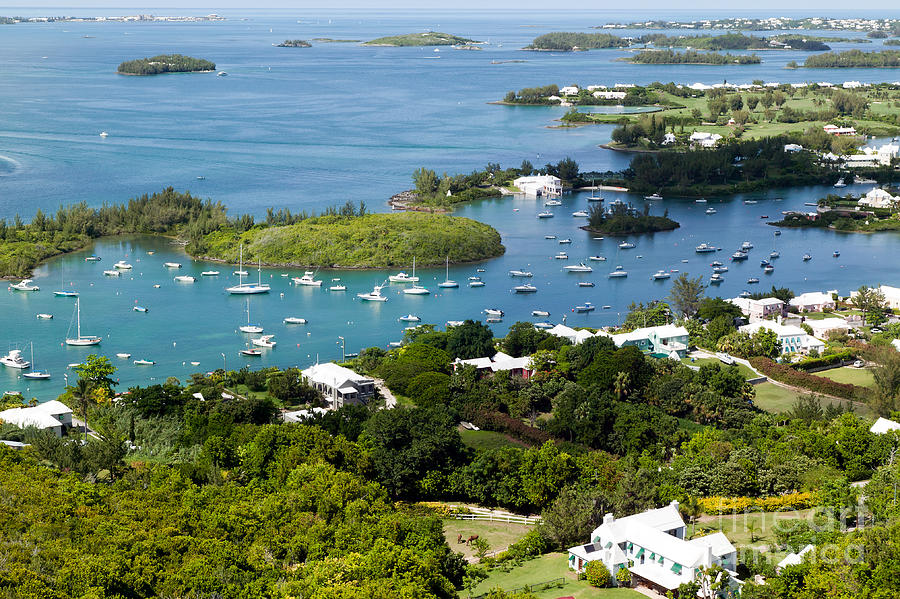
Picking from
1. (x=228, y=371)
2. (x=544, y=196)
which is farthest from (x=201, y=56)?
(x=228, y=371)

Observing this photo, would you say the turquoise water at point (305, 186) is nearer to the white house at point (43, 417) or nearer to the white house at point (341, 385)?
the white house at point (43, 417)

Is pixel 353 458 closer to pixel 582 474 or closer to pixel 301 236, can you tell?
pixel 582 474

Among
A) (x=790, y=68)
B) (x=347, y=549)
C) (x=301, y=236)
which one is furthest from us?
(x=790, y=68)

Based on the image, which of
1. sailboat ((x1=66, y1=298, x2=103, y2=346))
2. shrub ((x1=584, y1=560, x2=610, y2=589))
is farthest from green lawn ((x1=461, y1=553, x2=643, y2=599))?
sailboat ((x1=66, y1=298, x2=103, y2=346))

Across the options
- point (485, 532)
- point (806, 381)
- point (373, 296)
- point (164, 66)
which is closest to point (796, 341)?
point (806, 381)

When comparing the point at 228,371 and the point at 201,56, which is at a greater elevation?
the point at 201,56

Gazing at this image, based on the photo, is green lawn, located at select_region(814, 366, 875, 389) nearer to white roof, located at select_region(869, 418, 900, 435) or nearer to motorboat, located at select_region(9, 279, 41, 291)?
white roof, located at select_region(869, 418, 900, 435)
